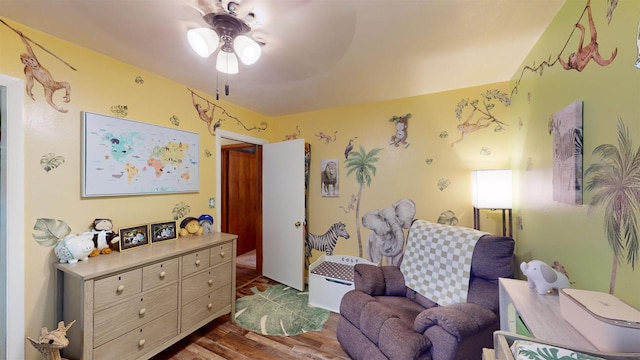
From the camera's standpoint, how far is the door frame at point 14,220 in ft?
4.48

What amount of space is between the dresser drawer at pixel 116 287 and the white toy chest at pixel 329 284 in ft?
5.21

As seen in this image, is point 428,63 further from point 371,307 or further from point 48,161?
point 48,161

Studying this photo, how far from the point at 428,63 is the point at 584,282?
1.63 metres

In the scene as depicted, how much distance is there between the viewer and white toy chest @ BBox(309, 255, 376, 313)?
2.45m

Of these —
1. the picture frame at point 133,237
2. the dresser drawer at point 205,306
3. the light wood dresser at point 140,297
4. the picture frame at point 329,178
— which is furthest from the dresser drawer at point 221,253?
the picture frame at point 329,178

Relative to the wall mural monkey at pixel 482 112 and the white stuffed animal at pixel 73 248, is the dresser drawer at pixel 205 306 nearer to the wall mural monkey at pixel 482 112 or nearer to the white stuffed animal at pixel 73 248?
the white stuffed animal at pixel 73 248

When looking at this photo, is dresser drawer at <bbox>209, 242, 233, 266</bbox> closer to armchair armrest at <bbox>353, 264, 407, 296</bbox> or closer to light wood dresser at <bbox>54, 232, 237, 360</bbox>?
light wood dresser at <bbox>54, 232, 237, 360</bbox>

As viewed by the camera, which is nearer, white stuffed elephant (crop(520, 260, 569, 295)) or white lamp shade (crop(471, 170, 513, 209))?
white stuffed elephant (crop(520, 260, 569, 295))

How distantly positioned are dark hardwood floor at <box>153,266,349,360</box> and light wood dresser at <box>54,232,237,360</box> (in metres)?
0.16

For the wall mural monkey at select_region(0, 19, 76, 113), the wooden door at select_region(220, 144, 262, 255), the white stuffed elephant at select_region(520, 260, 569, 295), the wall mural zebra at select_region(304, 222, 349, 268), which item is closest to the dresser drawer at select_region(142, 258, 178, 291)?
the wall mural monkey at select_region(0, 19, 76, 113)

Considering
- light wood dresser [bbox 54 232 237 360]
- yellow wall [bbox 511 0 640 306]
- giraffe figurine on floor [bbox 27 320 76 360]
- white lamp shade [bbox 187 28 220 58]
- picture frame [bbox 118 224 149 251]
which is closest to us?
yellow wall [bbox 511 0 640 306]

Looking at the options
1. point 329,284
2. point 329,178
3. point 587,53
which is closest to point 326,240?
point 329,284

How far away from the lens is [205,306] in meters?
2.03

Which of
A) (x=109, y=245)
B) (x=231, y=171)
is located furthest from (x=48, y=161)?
(x=231, y=171)
